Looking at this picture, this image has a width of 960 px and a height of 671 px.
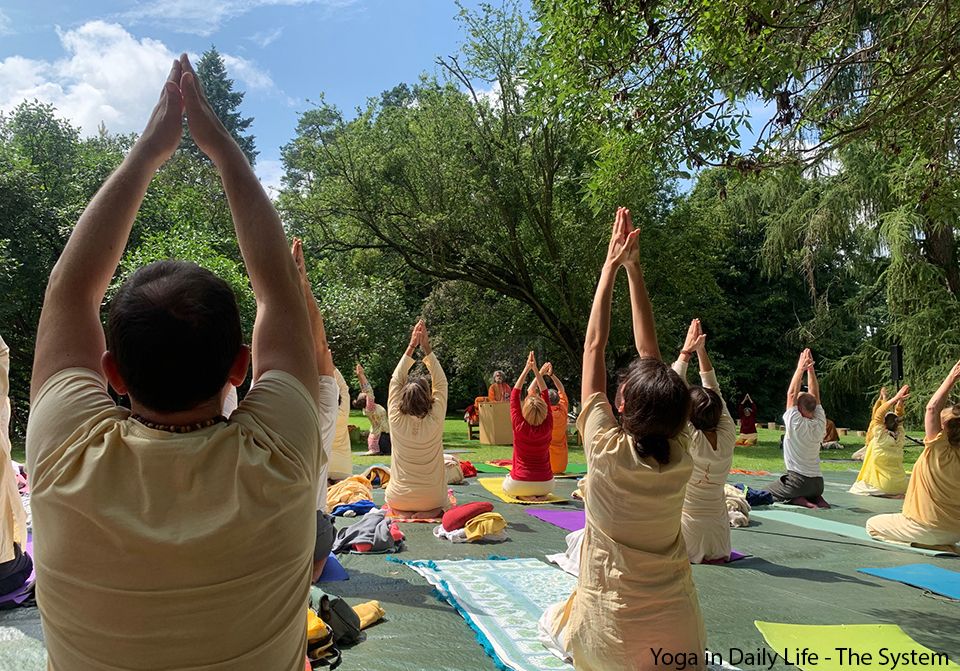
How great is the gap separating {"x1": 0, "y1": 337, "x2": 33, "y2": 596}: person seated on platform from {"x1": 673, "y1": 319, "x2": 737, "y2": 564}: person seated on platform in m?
5.24

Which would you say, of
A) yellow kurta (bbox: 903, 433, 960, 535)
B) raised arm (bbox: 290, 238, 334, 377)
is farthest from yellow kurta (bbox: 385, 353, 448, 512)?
yellow kurta (bbox: 903, 433, 960, 535)

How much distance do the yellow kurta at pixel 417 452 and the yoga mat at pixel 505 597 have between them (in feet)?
5.73

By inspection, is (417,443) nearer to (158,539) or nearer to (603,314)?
(603,314)

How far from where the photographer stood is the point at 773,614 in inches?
199

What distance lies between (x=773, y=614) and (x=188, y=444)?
4880 millimetres

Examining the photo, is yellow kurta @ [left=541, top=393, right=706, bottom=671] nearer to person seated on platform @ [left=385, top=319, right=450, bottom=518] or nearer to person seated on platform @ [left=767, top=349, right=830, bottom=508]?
person seated on platform @ [left=385, top=319, right=450, bottom=518]

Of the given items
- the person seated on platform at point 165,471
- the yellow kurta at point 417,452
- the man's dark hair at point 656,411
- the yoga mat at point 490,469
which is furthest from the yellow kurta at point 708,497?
the yoga mat at point 490,469

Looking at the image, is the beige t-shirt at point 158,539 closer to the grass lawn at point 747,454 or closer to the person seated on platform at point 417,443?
the person seated on platform at point 417,443

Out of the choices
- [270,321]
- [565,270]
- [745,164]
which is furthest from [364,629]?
[565,270]

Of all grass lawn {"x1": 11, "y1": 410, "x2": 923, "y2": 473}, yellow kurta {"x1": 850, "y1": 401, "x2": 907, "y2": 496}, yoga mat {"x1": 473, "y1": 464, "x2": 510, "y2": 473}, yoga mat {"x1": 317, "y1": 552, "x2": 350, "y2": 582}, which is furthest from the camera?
grass lawn {"x1": 11, "y1": 410, "x2": 923, "y2": 473}

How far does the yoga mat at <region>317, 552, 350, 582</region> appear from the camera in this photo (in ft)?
18.6

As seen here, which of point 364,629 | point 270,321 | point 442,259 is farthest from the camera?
point 442,259

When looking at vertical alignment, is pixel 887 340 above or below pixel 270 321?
above

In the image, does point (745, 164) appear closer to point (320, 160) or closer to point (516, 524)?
point (516, 524)
